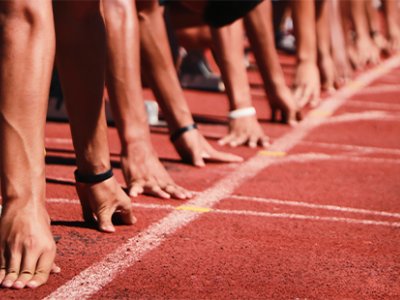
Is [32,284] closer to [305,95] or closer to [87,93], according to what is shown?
[87,93]

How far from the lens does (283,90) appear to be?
707cm

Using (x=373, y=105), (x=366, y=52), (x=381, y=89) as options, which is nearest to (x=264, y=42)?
(x=373, y=105)

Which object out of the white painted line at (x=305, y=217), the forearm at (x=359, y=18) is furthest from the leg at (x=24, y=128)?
the forearm at (x=359, y=18)

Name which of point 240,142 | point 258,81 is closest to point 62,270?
point 240,142

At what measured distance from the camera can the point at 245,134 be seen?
249 inches

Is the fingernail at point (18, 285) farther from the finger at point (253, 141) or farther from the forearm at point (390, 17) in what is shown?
the forearm at point (390, 17)

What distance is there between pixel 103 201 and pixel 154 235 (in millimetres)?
205

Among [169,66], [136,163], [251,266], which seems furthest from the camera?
[169,66]

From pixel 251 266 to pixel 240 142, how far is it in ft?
9.53

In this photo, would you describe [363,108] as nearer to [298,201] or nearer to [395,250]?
[298,201]

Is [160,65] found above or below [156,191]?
above

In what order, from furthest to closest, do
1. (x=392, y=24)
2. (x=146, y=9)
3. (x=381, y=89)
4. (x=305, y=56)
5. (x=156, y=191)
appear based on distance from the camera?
(x=392, y=24) < (x=381, y=89) < (x=305, y=56) < (x=146, y=9) < (x=156, y=191)

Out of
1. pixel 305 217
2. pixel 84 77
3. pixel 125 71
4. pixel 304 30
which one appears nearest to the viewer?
pixel 84 77

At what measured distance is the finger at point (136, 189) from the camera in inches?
179
